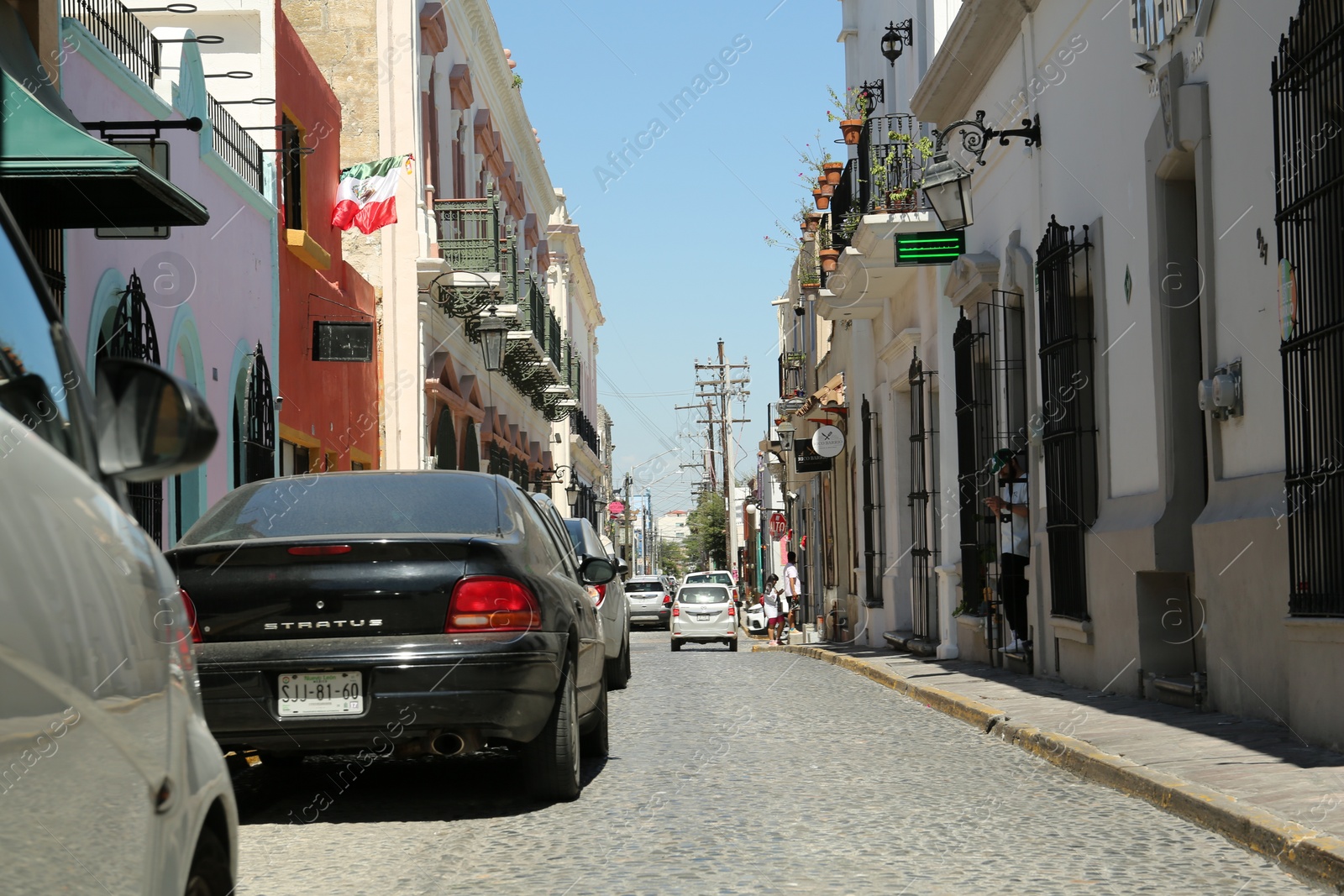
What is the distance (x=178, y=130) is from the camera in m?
13.8

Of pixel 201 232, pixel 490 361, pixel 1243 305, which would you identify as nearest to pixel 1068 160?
pixel 1243 305

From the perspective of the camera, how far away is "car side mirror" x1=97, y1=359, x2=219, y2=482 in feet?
8.88

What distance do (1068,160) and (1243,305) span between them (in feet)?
14.6

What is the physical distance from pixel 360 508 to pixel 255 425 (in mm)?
9616

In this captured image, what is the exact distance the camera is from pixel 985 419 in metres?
16.8

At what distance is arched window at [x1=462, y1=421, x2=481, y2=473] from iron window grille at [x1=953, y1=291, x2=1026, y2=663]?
43.7ft

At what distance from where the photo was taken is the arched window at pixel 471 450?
1166 inches

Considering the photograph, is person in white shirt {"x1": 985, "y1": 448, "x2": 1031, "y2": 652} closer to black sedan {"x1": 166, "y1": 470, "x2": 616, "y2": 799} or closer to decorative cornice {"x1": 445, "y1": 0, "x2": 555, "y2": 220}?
black sedan {"x1": 166, "y1": 470, "x2": 616, "y2": 799}

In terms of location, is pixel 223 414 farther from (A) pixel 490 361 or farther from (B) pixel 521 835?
(A) pixel 490 361

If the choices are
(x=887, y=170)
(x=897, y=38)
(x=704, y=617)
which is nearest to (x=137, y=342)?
(x=887, y=170)

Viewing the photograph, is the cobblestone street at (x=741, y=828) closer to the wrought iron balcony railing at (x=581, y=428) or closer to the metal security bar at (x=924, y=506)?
the metal security bar at (x=924, y=506)

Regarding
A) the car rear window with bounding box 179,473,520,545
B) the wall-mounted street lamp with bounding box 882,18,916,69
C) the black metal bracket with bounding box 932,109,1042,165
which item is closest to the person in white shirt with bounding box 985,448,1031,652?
the black metal bracket with bounding box 932,109,1042,165

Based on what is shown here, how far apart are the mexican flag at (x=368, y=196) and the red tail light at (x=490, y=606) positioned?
13.6 meters

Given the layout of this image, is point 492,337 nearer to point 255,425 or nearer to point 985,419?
point 255,425
